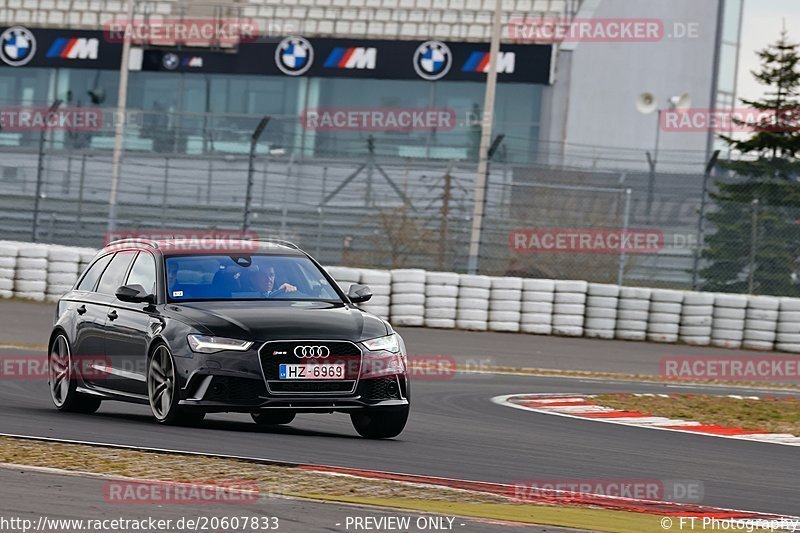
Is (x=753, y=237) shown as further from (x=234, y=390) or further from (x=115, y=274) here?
(x=234, y=390)

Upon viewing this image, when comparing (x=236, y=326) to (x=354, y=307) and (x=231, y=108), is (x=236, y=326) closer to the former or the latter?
(x=354, y=307)

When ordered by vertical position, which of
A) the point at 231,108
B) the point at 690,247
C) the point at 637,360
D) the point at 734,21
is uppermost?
the point at 734,21

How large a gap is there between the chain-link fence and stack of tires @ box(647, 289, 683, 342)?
1.55 meters

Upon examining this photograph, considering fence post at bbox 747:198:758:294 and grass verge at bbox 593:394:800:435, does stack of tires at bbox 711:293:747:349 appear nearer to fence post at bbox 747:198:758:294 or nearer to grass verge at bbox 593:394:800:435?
fence post at bbox 747:198:758:294

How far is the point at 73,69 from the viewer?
47156 mm

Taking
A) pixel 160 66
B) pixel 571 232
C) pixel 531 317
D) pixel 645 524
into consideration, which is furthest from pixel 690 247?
pixel 160 66

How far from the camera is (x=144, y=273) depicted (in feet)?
37.3

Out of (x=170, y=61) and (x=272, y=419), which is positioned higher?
(x=170, y=61)

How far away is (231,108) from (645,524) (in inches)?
1558

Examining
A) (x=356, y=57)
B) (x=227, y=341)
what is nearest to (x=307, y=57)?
(x=356, y=57)

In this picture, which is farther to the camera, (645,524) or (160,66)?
(160,66)

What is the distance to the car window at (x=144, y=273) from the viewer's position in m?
11.2

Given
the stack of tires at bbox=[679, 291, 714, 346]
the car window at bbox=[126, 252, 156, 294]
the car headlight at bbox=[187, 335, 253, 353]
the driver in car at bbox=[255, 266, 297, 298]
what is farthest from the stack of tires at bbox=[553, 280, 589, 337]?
the car headlight at bbox=[187, 335, 253, 353]

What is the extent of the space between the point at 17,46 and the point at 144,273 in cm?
3731
